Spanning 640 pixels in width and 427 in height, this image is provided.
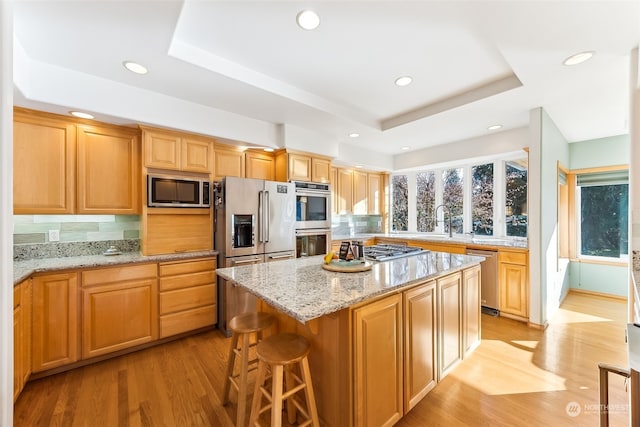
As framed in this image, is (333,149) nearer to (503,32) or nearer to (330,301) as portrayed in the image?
(503,32)

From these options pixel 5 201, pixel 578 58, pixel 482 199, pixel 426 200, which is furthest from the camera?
pixel 426 200

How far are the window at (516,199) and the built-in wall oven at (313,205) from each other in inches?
108

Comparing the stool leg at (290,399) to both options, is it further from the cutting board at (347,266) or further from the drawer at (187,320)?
the drawer at (187,320)

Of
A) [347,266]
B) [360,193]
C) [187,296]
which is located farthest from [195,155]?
[360,193]

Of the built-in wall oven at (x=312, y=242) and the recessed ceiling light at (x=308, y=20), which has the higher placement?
the recessed ceiling light at (x=308, y=20)

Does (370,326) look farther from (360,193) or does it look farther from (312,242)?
(360,193)

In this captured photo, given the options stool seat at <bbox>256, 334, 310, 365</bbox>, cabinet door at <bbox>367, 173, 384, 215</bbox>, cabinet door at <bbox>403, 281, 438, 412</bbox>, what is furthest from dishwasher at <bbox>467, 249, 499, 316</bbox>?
stool seat at <bbox>256, 334, 310, 365</bbox>

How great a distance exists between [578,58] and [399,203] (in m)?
3.66

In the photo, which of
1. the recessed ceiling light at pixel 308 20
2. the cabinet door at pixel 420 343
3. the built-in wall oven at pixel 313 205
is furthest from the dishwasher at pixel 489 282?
the recessed ceiling light at pixel 308 20

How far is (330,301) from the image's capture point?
1237 mm

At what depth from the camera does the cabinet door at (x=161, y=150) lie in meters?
2.69

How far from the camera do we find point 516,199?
3965 mm

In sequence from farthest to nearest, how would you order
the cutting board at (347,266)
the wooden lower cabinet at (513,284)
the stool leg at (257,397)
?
the wooden lower cabinet at (513,284) → the cutting board at (347,266) → the stool leg at (257,397)

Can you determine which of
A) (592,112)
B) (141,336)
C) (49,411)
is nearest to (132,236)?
(141,336)
